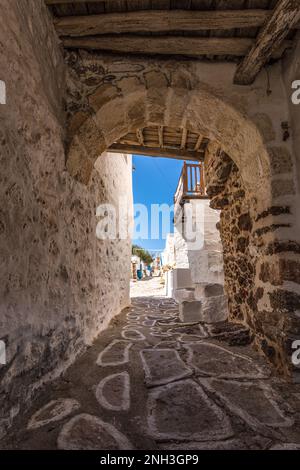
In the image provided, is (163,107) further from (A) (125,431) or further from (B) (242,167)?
(A) (125,431)

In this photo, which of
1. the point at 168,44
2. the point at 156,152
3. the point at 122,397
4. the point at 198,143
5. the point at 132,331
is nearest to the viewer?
the point at 122,397

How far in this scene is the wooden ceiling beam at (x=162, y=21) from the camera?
1.72 metres

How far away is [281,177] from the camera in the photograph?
74.7 inches

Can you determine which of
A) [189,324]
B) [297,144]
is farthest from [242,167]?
[189,324]

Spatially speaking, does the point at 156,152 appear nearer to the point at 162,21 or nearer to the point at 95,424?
the point at 162,21

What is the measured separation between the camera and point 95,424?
120 cm

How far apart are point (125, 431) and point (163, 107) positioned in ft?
8.45

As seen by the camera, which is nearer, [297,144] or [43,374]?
[43,374]

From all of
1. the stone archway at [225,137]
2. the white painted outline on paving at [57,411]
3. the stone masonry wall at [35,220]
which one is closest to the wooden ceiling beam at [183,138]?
the stone archway at [225,137]

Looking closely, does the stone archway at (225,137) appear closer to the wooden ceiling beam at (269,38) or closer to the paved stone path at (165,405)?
the wooden ceiling beam at (269,38)

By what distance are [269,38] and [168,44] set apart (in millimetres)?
787

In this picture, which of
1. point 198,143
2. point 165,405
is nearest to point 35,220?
point 165,405

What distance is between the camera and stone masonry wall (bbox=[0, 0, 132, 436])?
118 centimetres

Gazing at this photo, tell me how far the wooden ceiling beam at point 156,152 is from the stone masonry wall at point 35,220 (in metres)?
1.72
